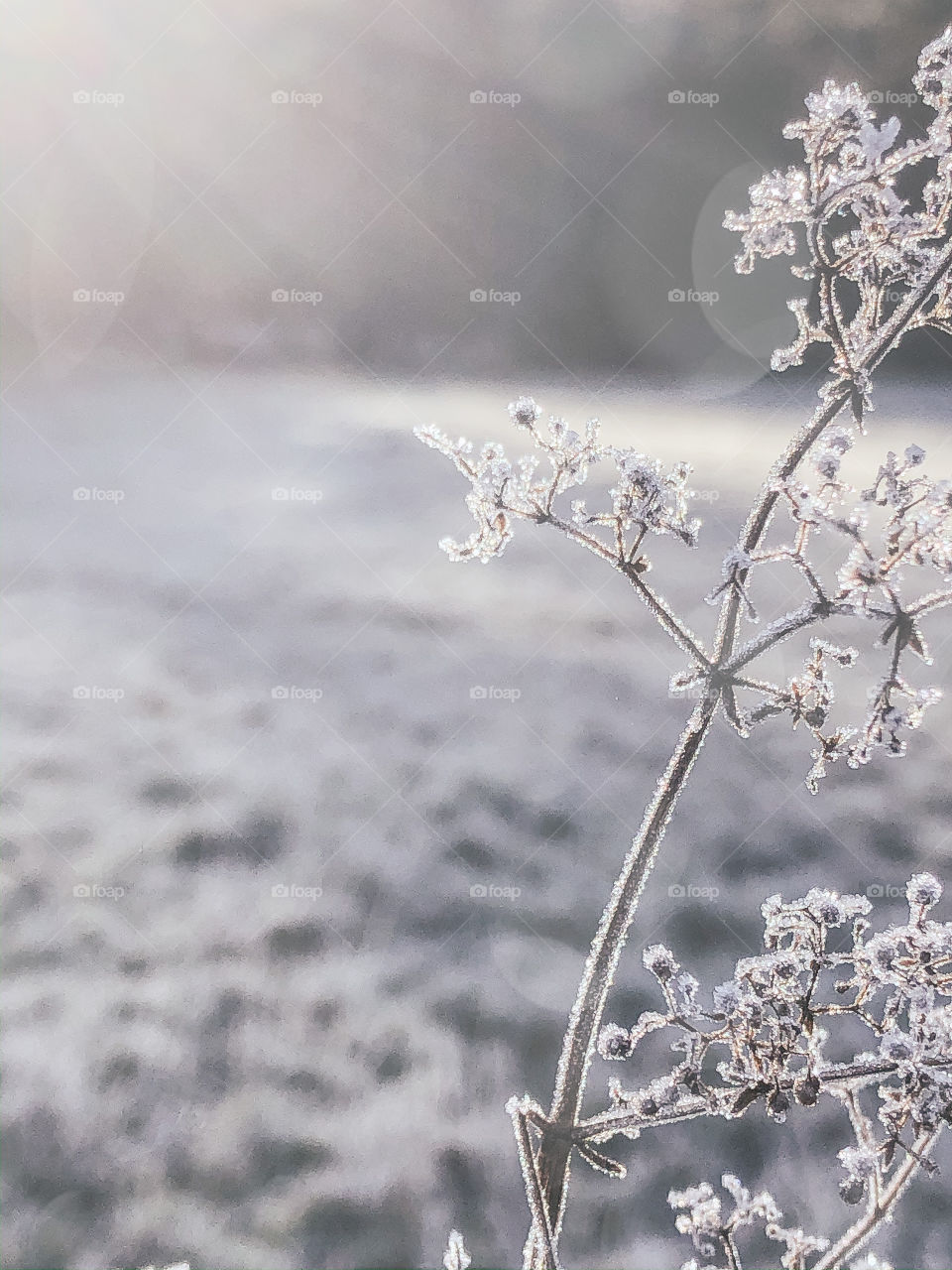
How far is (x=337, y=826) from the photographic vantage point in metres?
1.14

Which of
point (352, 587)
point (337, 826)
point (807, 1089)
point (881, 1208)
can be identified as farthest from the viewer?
point (352, 587)

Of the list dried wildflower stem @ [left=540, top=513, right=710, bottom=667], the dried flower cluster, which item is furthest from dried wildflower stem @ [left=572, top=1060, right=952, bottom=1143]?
dried wildflower stem @ [left=540, top=513, right=710, bottom=667]

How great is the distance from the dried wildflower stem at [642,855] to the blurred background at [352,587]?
0.31m

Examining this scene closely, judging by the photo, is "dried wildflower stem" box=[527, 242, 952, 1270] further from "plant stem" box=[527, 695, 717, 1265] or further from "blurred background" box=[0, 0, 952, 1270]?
"blurred background" box=[0, 0, 952, 1270]

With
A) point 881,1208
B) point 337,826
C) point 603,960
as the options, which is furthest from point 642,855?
point 337,826

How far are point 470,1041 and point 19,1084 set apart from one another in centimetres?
56

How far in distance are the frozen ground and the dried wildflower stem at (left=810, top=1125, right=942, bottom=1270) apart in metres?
0.23

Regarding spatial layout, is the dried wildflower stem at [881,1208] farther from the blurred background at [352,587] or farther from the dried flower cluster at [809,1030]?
the blurred background at [352,587]

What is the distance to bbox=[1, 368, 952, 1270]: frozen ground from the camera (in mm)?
944

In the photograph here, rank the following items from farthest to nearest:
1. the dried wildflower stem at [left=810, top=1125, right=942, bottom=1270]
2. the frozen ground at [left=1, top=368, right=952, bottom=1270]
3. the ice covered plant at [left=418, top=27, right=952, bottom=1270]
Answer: the frozen ground at [left=1, top=368, right=952, bottom=1270] < the dried wildflower stem at [left=810, top=1125, right=942, bottom=1270] < the ice covered plant at [left=418, top=27, right=952, bottom=1270]

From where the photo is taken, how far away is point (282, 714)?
1.23 metres

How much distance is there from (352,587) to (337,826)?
0.37 metres

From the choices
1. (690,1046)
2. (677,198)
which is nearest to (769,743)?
(690,1046)

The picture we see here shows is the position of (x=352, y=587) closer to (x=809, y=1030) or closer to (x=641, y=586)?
(x=641, y=586)
